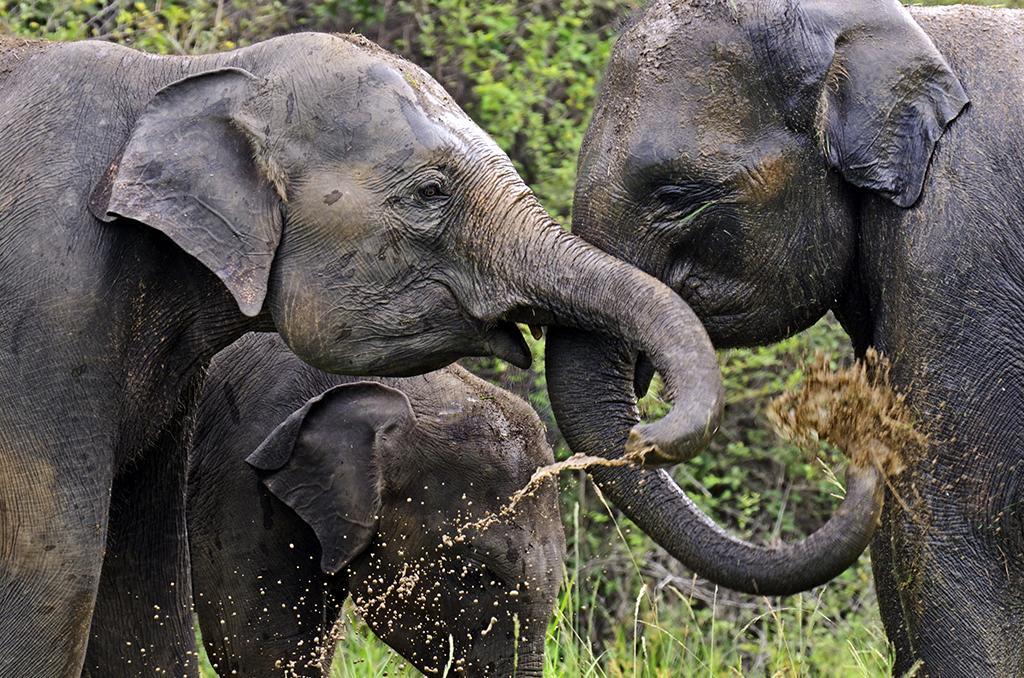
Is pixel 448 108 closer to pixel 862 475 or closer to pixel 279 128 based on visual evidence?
pixel 279 128

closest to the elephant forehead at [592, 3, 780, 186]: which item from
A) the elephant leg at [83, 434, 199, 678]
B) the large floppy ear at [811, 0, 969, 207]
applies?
the large floppy ear at [811, 0, 969, 207]

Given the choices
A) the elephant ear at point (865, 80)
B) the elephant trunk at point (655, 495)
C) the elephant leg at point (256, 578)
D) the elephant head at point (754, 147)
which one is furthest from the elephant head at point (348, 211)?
the elephant leg at point (256, 578)

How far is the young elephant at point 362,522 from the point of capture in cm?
546

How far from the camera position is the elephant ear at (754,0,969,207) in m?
4.64

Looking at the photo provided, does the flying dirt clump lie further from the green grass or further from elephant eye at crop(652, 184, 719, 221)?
the green grass

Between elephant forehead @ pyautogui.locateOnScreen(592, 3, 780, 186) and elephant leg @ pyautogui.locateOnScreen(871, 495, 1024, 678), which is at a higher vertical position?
elephant forehead @ pyautogui.locateOnScreen(592, 3, 780, 186)

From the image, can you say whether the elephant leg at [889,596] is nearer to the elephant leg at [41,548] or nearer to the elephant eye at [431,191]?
the elephant eye at [431,191]

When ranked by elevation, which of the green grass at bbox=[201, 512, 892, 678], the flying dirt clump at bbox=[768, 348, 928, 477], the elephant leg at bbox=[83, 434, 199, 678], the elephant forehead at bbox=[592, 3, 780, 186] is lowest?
the green grass at bbox=[201, 512, 892, 678]

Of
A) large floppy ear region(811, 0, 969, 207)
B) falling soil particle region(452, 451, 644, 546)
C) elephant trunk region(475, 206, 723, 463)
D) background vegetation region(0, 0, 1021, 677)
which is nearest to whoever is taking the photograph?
elephant trunk region(475, 206, 723, 463)

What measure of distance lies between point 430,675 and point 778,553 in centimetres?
162

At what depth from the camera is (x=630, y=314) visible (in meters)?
4.25

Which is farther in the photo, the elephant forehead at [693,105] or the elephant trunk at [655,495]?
the elephant forehead at [693,105]

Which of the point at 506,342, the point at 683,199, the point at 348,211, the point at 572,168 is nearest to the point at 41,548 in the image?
the point at 348,211

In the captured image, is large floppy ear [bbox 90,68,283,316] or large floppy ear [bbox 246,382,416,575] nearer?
large floppy ear [bbox 90,68,283,316]
